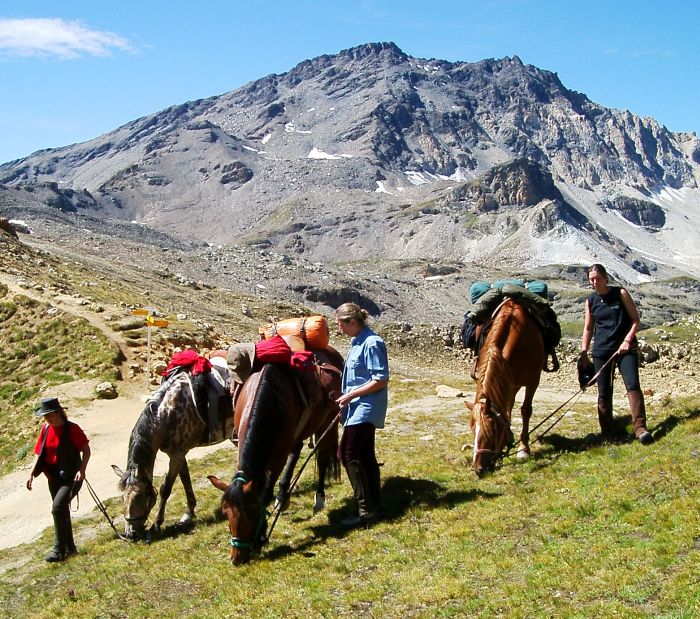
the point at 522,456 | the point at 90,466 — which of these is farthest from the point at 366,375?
the point at 90,466

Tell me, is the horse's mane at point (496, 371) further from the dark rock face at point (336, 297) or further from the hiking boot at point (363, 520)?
the dark rock face at point (336, 297)

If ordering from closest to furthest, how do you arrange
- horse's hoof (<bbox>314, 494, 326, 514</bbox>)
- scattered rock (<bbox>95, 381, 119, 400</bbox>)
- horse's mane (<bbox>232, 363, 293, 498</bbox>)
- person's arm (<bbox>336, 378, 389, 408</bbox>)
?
horse's mane (<bbox>232, 363, 293, 498</bbox>) → person's arm (<bbox>336, 378, 389, 408</bbox>) → horse's hoof (<bbox>314, 494, 326, 514</bbox>) → scattered rock (<bbox>95, 381, 119, 400</bbox>)

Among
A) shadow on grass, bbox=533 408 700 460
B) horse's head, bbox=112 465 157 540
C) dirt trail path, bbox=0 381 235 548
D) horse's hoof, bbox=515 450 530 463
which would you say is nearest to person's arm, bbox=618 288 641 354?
shadow on grass, bbox=533 408 700 460

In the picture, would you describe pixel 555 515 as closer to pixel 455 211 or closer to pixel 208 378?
pixel 208 378

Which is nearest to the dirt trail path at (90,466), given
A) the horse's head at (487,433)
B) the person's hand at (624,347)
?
the horse's head at (487,433)

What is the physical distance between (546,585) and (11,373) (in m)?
19.0

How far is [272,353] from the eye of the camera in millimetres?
7703

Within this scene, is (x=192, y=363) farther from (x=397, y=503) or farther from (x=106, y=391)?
(x=106, y=391)

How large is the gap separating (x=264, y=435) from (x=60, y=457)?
11.5 feet

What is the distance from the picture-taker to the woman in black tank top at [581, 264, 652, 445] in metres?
8.89

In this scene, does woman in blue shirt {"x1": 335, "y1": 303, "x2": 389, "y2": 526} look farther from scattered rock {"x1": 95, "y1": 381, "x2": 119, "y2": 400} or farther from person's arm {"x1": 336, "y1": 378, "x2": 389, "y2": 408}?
scattered rock {"x1": 95, "y1": 381, "x2": 119, "y2": 400}

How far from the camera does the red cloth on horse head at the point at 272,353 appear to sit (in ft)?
25.2

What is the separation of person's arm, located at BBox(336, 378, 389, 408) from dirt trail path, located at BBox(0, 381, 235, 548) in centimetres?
368

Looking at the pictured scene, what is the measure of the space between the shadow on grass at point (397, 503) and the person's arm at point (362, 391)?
1.43 m
